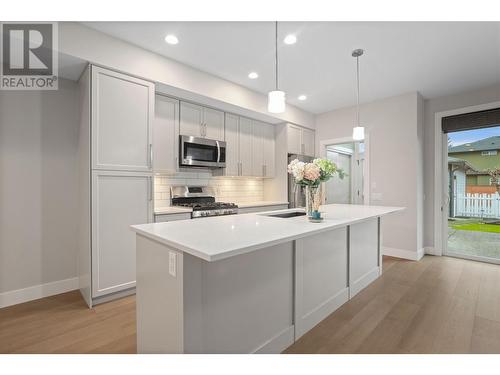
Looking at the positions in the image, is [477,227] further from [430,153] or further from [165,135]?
[165,135]

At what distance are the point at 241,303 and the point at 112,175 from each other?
1.88m

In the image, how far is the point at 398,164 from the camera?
422 centimetres

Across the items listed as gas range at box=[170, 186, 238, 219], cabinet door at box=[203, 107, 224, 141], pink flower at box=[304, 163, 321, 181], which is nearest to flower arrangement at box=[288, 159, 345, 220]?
pink flower at box=[304, 163, 321, 181]

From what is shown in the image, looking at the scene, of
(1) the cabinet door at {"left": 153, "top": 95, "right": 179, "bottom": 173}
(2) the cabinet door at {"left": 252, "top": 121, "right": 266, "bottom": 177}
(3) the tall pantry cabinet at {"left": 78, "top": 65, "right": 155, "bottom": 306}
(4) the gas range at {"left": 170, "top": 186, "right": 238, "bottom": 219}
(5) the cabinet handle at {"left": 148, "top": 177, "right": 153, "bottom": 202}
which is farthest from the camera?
(2) the cabinet door at {"left": 252, "top": 121, "right": 266, "bottom": 177}

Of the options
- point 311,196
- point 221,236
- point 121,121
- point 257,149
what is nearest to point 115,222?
point 121,121

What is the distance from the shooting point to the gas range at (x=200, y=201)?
11.4 feet

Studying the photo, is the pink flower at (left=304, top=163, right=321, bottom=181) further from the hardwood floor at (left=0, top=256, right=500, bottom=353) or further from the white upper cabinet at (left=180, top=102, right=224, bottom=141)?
the white upper cabinet at (left=180, top=102, right=224, bottom=141)

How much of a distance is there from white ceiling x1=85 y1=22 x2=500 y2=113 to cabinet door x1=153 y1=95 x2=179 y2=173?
Answer: 2.04 ft

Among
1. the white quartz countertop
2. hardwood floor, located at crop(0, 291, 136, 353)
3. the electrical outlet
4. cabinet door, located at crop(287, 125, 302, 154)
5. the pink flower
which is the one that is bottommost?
hardwood floor, located at crop(0, 291, 136, 353)

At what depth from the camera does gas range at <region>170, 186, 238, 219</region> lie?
136 inches
